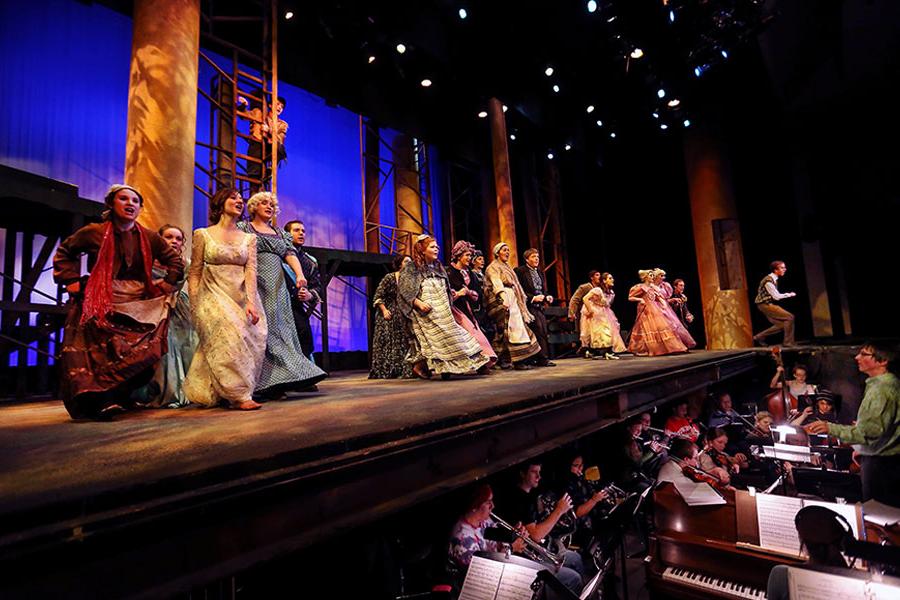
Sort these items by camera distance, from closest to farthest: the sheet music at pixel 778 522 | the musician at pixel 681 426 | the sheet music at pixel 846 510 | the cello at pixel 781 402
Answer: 1. the sheet music at pixel 846 510
2. the sheet music at pixel 778 522
3. the musician at pixel 681 426
4. the cello at pixel 781 402

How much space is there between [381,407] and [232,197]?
66.2 inches

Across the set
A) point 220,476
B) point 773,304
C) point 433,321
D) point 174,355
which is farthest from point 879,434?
point 174,355

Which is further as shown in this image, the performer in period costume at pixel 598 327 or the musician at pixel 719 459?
the performer in period costume at pixel 598 327

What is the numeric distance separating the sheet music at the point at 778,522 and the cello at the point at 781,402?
177 inches

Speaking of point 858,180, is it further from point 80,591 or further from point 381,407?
point 80,591

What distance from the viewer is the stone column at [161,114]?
4.19 metres

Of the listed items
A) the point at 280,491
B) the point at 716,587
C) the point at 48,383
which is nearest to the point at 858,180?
the point at 716,587

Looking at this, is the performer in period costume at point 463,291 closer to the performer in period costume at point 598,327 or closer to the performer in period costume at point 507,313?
the performer in period costume at point 507,313

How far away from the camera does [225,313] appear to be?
8.95 ft

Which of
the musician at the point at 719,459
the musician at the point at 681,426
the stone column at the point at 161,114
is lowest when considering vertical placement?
the musician at the point at 719,459

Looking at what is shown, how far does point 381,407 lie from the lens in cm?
254

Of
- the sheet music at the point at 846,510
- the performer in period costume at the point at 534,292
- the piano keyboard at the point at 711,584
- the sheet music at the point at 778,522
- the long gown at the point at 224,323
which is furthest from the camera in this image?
the performer in period costume at the point at 534,292

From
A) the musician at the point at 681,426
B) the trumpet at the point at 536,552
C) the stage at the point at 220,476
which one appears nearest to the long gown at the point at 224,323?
the stage at the point at 220,476

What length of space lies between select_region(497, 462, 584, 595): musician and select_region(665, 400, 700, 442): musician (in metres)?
2.45
